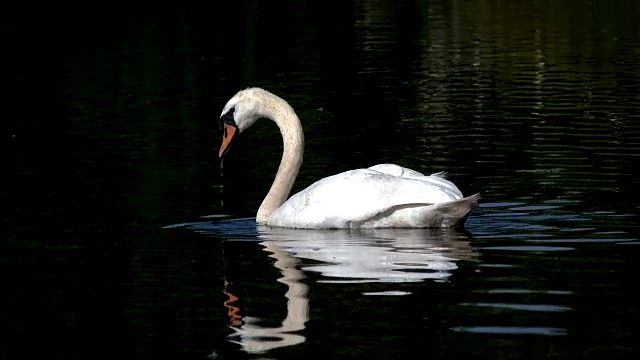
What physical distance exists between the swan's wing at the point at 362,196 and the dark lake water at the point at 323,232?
205 millimetres

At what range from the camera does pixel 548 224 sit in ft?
47.9

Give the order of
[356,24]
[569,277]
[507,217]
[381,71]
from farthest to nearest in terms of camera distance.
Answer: [356,24]
[381,71]
[507,217]
[569,277]

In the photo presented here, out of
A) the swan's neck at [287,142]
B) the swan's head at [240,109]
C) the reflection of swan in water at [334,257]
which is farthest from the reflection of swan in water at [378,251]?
the swan's head at [240,109]

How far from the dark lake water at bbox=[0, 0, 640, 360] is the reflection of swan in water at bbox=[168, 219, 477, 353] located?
0.10 ft

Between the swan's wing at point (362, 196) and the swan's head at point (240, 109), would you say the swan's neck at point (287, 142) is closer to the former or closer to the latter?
the swan's head at point (240, 109)

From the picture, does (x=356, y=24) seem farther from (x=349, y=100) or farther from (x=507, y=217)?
(x=507, y=217)

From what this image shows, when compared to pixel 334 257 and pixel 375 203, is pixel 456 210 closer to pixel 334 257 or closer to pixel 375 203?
pixel 375 203

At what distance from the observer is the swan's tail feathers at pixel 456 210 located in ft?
45.5

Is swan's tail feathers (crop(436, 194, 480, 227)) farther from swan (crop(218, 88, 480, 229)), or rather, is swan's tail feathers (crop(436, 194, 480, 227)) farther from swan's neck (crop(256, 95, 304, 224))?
swan's neck (crop(256, 95, 304, 224))

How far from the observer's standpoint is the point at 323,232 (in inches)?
581

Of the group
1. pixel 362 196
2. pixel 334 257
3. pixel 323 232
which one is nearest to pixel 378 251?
pixel 334 257

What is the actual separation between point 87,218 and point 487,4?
50059mm

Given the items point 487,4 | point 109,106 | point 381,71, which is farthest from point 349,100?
point 487,4

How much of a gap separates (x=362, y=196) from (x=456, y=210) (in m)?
0.85
